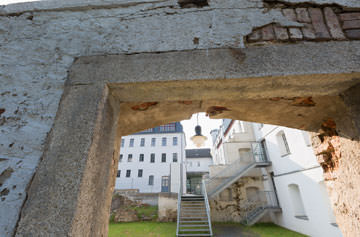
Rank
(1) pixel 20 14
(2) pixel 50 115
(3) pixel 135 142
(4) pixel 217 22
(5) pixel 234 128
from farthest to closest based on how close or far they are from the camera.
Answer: (3) pixel 135 142, (5) pixel 234 128, (1) pixel 20 14, (4) pixel 217 22, (2) pixel 50 115

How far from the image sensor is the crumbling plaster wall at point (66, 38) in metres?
1.39

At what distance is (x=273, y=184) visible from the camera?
1199cm

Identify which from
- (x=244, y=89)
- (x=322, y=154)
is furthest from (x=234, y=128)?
(x=244, y=89)

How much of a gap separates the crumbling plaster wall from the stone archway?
0.44 feet

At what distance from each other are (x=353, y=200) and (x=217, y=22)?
2517 mm

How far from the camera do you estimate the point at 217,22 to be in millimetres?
1731

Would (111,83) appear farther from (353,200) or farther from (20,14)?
(353,200)

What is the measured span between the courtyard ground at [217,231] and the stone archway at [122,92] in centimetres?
892

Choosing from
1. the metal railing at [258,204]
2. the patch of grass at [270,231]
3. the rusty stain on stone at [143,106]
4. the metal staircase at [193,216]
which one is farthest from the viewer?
the metal railing at [258,204]

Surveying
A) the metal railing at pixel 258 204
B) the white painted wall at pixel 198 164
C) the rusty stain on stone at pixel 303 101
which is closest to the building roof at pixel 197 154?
the white painted wall at pixel 198 164

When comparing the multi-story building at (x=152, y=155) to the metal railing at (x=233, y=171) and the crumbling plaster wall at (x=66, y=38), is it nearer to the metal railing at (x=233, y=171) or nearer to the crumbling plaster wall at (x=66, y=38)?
the metal railing at (x=233, y=171)

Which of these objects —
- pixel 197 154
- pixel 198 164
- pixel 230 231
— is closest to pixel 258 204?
pixel 230 231

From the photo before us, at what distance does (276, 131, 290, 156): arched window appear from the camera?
10.4m

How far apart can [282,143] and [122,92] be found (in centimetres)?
1156
